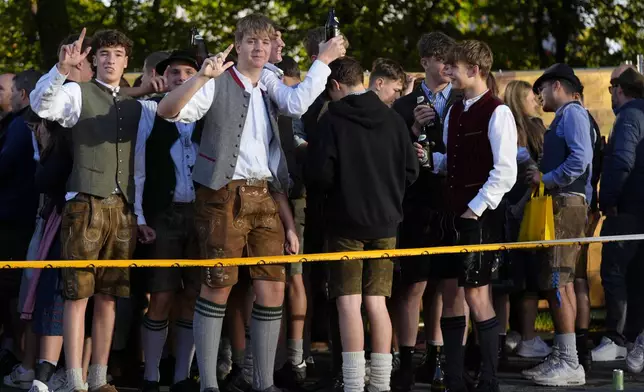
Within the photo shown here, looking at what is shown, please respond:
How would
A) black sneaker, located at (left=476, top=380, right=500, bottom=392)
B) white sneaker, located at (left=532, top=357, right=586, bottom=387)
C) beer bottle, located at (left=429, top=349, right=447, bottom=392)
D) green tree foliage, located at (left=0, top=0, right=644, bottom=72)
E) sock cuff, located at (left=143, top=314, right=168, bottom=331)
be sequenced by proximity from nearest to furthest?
black sneaker, located at (left=476, top=380, right=500, bottom=392) < sock cuff, located at (left=143, top=314, right=168, bottom=331) < beer bottle, located at (left=429, top=349, right=447, bottom=392) < white sneaker, located at (left=532, top=357, right=586, bottom=387) < green tree foliage, located at (left=0, top=0, right=644, bottom=72)

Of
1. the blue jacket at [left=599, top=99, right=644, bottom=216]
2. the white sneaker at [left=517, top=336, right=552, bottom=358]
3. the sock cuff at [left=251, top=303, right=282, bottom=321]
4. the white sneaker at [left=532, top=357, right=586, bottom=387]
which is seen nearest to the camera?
the sock cuff at [left=251, top=303, right=282, bottom=321]

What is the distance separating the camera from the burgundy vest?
8094mm

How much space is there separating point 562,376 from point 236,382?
218 cm

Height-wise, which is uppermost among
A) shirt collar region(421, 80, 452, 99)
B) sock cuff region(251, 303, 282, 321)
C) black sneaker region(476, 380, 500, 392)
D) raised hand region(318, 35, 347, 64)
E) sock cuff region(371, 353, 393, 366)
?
raised hand region(318, 35, 347, 64)

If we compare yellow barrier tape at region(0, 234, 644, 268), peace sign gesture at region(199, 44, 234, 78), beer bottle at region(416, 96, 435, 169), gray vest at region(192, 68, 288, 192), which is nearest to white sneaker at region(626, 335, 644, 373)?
yellow barrier tape at region(0, 234, 644, 268)

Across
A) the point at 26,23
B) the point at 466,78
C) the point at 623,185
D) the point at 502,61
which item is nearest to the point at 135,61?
the point at 26,23

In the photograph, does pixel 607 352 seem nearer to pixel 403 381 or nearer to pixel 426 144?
pixel 403 381

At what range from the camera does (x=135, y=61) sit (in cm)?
1795

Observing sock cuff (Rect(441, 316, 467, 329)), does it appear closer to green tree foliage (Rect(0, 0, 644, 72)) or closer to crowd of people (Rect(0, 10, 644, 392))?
crowd of people (Rect(0, 10, 644, 392))

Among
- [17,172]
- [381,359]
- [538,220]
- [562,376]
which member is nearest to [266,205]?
[381,359]

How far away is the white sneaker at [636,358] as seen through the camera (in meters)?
9.79

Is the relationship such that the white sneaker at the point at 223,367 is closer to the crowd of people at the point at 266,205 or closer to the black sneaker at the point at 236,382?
the crowd of people at the point at 266,205

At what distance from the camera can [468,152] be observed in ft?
26.8

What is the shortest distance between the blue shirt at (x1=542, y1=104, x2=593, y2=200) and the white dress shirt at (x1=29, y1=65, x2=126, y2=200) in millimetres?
3275
